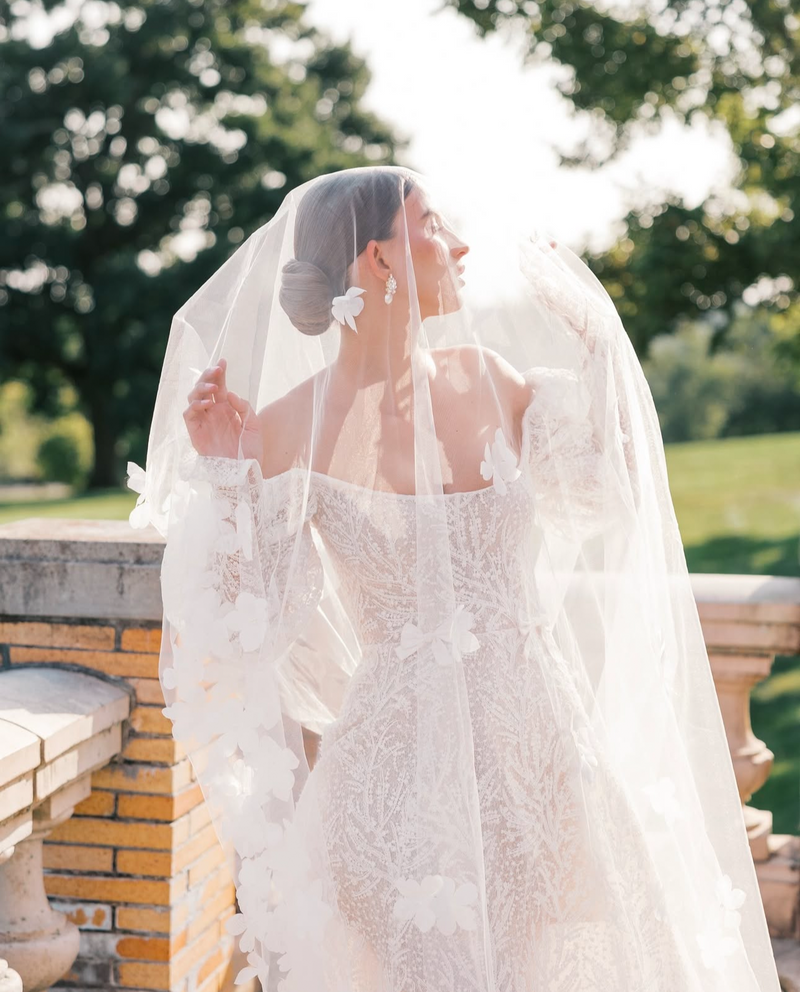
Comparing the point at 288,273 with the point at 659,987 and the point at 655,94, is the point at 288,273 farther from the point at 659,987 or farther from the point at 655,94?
the point at 655,94

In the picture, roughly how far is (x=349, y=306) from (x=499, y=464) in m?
0.41

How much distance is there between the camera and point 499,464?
7.16ft

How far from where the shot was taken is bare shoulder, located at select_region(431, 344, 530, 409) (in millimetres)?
2291

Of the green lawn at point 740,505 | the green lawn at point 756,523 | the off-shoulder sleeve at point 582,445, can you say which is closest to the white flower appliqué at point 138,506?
the off-shoulder sleeve at point 582,445

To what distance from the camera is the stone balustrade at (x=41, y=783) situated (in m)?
2.24

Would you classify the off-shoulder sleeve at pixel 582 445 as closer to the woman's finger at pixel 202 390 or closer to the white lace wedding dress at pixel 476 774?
the white lace wedding dress at pixel 476 774

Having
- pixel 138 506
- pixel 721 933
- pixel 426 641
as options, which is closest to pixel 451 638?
pixel 426 641

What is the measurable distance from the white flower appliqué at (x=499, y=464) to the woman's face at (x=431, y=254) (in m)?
0.29

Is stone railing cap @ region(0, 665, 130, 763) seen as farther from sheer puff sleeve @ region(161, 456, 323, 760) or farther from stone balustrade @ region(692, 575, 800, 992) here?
A: stone balustrade @ region(692, 575, 800, 992)

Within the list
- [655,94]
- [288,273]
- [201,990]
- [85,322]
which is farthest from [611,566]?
[85,322]

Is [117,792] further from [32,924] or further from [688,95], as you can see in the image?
[688,95]

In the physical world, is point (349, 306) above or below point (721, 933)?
above

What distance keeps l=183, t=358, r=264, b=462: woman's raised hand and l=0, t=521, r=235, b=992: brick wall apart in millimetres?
550

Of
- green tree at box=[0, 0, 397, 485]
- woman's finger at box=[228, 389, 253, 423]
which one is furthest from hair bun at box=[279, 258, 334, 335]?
green tree at box=[0, 0, 397, 485]
